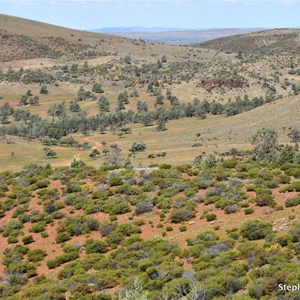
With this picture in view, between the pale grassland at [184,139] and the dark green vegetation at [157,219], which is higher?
the dark green vegetation at [157,219]

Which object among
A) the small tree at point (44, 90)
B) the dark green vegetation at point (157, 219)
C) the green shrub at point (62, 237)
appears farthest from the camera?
the small tree at point (44, 90)

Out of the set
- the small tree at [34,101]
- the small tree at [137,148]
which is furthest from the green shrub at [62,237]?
the small tree at [34,101]

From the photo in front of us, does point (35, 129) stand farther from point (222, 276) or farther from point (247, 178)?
point (222, 276)

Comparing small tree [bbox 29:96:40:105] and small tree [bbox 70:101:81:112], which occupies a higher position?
small tree [bbox 29:96:40:105]

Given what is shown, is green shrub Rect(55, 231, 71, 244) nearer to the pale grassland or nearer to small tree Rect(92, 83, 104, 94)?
the pale grassland

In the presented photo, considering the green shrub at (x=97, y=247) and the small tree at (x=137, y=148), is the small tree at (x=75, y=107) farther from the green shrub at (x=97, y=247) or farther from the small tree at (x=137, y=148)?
the green shrub at (x=97, y=247)

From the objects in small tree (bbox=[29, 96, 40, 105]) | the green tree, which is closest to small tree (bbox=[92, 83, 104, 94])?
small tree (bbox=[29, 96, 40, 105])

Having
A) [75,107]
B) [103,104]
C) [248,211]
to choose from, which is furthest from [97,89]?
[248,211]

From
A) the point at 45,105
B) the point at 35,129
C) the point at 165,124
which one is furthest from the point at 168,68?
the point at 35,129

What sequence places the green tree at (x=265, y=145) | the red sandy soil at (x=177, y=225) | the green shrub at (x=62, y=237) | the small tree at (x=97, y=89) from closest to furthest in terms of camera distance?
1. the red sandy soil at (x=177, y=225)
2. the green shrub at (x=62, y=237)
3. the green tree at (x=265, y=145)
4. the small tree at (x=97, y=89)

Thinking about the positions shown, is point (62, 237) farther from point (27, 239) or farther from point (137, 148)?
point (137, 148)

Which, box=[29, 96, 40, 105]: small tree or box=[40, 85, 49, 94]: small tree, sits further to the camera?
box=[40, 85, 49, 94]: small tree

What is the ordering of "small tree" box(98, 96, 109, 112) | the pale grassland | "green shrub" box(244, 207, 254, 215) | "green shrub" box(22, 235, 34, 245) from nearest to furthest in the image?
1. "green shrub" box(244, 207, 254, 215)
2. "green shrub" box(22, 235, 34, 245)
3. the pale grassland
4. "small tree" box(98, 96, 109, 112)

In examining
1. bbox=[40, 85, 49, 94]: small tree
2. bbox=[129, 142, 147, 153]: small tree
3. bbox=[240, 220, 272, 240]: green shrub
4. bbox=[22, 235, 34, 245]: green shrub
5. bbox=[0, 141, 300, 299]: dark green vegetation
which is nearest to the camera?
bbox=[0, 141, 300, 299]: dark green vegetation
